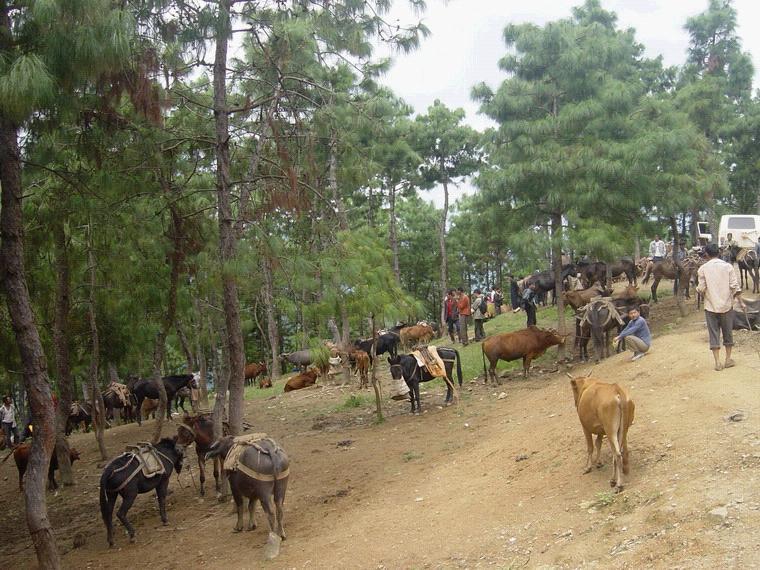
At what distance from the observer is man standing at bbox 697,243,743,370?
9852 millimetres

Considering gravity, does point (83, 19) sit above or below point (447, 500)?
above

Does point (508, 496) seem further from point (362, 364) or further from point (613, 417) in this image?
point (362, 364)

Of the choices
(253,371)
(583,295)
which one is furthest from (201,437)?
(253,371)

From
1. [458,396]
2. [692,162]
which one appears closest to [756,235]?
[692,162]

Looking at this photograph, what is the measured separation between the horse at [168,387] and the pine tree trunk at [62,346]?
4.27m

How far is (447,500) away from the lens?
28.6ft

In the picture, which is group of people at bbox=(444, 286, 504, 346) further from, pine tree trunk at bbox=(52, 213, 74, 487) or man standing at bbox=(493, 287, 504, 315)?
pine tree trunk at bbox=(52, 213, 74, 487)

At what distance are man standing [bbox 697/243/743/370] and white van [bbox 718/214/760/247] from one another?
17.8 meters

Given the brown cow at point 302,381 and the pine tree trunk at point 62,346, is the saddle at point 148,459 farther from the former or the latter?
the brown cow at point 302,381

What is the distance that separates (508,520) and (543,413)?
4499 millimetres

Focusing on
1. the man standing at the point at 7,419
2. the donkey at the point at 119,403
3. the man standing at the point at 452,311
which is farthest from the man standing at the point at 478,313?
the man standing at the point at 7,419

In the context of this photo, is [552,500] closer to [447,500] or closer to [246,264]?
[447,500]

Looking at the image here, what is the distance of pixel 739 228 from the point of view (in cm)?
2695

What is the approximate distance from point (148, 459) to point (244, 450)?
2.05 metres
